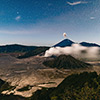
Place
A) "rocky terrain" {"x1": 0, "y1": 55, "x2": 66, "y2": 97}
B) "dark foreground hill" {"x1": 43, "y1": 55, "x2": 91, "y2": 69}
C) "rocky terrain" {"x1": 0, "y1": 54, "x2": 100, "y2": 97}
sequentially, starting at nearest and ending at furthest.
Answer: "rocky terrain" {"x1": 0, "y1": 54, "x2": 100, "y2": 97}
"rocky terrain" {"x1": 0, "y1": 55, "x2": 66, "y2": 97}
"dark foreground hill" {"x1": 43, "y1": 55, "x2": 91, "y2": 69}

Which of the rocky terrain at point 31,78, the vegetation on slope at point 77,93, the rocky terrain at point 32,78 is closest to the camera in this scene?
the vegetation on slope at point 77,93

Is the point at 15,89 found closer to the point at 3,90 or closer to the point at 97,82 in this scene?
the point at 3,90

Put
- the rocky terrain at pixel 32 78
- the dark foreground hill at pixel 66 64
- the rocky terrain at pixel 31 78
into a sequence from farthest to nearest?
the dark foreground hill at pixel 66 64
the rocky terrain at pixel 31 78
the rocky terrain at pixel 32 78

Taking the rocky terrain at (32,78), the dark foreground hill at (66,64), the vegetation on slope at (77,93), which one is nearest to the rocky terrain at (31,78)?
the rocky terrain at (32,78)

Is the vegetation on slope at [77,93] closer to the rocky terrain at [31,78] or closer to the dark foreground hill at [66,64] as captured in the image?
the rocky terrain at [31,78]

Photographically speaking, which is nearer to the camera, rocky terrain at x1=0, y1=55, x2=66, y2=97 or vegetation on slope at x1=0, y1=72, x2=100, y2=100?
vegetation on slope at x1=0, y1=72, x2=100, y2=100

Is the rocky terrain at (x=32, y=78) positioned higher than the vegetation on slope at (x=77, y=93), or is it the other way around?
the vegetation on slope at (x=77, y=93)

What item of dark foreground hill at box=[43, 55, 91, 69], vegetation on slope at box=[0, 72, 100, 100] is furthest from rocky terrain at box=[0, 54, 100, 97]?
dark foreground hill at box=[43, 55, 91, 69]

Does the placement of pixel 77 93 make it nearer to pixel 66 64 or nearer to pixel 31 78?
pixel 31 78

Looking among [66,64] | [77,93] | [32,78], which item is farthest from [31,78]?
[66,64]

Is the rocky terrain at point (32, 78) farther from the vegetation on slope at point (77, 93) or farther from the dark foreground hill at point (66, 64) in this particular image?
the dark foreground hill at point (66, 64)

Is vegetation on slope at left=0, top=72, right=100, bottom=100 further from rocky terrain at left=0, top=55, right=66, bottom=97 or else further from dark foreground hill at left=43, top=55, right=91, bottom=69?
dark foreground hill at left=43, top=55, right=91, bottom=69

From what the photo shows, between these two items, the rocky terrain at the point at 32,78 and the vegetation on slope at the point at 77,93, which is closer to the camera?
the vegetation on slope at the point at 77,93
